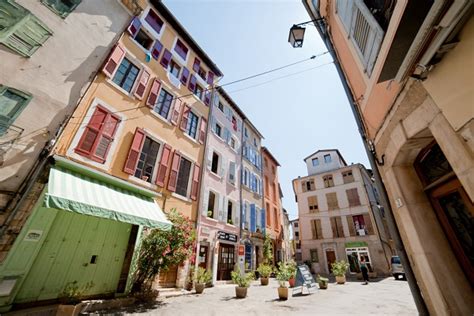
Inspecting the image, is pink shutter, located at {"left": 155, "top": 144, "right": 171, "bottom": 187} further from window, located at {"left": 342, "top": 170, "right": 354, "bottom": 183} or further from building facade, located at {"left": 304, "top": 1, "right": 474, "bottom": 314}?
window, located at {"left": 342, "top": 170, "right": 354, "bottom": 183}

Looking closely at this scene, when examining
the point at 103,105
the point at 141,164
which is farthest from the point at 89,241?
the point at 103,105

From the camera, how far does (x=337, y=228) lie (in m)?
21.9

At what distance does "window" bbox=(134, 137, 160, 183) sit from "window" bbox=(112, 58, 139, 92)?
8.59 ft

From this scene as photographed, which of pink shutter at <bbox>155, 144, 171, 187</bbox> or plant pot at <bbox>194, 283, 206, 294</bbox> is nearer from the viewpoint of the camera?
plant pot at <bbox>194, 283, 206, 294</bbox>

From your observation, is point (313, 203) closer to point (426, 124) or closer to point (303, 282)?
point (303, 282)

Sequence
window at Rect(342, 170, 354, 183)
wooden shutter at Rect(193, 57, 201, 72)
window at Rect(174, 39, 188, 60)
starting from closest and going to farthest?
window at Rect(174, 39, 188, 60) → wooden shutter at Rect(193, 57, 201, 72) → window at Rect(342, 170, 354, 183)

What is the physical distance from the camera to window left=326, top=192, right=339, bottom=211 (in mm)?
22973

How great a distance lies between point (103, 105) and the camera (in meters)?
7.81

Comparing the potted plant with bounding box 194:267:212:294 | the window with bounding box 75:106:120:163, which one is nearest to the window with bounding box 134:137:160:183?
the window with bounding box 75:106:120:163

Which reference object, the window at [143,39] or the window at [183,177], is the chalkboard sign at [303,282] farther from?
the window at [143,39]

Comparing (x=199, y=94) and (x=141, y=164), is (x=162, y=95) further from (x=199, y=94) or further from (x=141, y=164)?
(x=141, y=164)

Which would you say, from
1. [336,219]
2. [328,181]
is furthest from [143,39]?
[336,219]

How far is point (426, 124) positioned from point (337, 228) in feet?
74.5

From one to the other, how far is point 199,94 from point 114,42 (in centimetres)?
577
